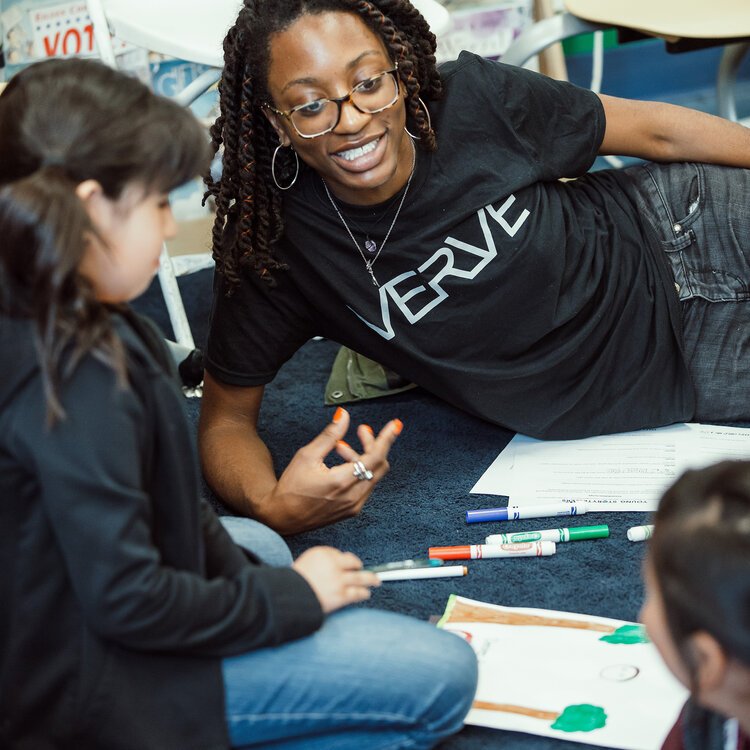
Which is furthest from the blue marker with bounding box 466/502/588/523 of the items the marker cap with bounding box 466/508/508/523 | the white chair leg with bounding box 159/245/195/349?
the white chair leg with bounding box 159/245/195/349

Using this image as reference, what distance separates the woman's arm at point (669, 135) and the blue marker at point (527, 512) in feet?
1.75

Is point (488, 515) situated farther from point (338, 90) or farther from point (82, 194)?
point (82, 194)

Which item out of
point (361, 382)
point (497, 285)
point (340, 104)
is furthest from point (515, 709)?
point (361, 382)

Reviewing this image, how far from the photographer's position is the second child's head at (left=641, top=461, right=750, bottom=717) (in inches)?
27.6

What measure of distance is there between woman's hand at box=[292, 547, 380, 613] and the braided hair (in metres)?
0.57

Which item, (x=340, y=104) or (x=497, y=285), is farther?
(x=497, y=285)

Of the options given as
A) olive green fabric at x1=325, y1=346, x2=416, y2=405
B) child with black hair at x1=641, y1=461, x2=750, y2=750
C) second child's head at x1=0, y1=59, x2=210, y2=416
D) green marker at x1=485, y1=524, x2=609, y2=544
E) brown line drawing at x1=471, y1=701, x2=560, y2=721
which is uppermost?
second child's head at x1=0, y1=59, x2=210, y2=416

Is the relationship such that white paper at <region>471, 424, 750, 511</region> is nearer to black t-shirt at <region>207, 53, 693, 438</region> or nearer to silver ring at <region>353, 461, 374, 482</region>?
black t-shirt at <region>207, 53, 693, 438</region>

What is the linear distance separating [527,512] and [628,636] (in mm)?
304

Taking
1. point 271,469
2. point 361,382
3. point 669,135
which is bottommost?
point 361,382

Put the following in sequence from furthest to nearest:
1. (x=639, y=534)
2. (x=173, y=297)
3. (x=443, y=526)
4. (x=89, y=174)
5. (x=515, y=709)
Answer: (x=173, y=297), (x=443, y=526), (x=639, y=534), (x=515, y=709), (x=89, y=174)

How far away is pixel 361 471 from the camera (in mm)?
1304

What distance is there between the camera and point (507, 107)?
1.49 meters

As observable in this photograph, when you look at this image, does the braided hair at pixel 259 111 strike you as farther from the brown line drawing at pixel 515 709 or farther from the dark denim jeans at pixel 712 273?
the brown line drawing at pixel 515 709
